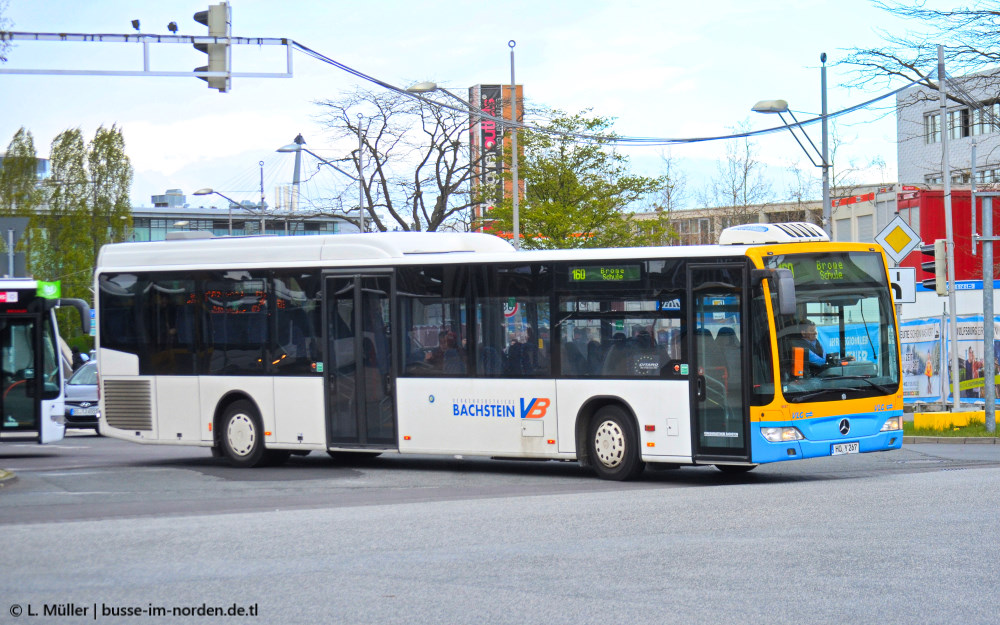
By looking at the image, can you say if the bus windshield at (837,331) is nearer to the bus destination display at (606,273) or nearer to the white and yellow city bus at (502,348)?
the white and yellow city bus at (502,348)

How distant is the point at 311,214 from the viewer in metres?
48.7

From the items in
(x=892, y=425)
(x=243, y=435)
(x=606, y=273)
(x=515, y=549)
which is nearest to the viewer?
(x=515, y=549)

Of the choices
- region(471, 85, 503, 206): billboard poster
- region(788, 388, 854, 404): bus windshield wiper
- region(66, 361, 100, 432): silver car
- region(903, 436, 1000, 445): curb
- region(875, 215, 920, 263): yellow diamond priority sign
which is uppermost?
region(471, 85, 503, 206): billboard poster

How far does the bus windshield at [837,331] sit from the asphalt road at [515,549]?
1.13m

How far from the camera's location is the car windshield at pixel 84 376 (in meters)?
30.5

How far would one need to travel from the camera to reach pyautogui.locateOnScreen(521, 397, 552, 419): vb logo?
1593cm

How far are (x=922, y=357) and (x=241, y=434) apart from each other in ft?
56.7

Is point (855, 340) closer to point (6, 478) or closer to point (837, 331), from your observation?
point (837, 331)

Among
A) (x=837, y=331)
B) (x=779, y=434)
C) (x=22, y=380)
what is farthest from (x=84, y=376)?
(x=837, y=331)

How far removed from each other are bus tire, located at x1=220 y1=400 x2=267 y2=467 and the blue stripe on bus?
731cm

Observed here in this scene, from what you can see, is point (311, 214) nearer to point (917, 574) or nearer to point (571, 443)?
point (571, 443)

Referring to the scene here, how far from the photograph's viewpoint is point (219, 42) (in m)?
17.8

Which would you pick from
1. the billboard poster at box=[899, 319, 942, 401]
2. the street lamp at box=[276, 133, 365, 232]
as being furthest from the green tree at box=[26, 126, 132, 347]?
the billboard poster at box=[899, 319, 942, 401]

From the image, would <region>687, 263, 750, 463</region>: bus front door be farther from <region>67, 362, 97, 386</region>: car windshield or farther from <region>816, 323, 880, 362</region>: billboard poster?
<region>67, 362, 97, 386</region>: car windshield
